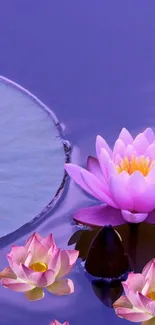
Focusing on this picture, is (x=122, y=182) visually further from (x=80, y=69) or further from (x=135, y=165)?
(x=80, y=69)

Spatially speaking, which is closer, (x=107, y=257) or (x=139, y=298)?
(x=139, y=298)

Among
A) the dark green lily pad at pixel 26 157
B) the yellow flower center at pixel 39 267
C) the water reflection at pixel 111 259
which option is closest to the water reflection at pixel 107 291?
the water reflection at pixel 111 259

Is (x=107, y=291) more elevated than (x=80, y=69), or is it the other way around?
(x=80, y=69)

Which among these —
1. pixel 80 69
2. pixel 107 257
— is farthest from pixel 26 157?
pixel 80 69

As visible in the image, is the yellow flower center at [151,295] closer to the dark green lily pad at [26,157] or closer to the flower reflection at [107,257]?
the flower reflection at [107,257]

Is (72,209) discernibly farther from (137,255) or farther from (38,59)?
(38,59)

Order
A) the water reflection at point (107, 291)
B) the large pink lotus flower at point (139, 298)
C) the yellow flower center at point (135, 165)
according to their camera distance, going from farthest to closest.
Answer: the yellow flower center at point (135, 165)
the water reflection at point (107, 291)
the large pink lotus flower at point (139, 298)

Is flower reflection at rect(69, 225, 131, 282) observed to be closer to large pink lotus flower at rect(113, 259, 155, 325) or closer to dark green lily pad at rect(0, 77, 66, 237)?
large pink lotus flower at rect(113, 259, 155, 325)
